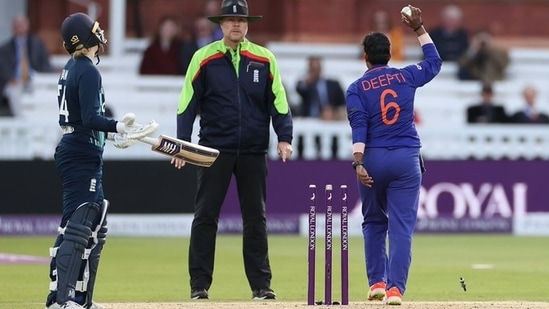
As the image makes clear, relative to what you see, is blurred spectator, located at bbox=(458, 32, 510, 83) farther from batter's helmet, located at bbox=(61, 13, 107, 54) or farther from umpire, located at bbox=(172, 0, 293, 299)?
batter's helmet, located at bbox=(61, 13, 107, 54)

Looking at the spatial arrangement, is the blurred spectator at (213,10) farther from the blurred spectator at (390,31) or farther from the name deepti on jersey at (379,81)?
the name deepti on jersey at (379,81)

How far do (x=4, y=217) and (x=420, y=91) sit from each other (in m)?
7.57

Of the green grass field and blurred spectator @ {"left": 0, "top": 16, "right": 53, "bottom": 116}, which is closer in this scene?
the green grass field

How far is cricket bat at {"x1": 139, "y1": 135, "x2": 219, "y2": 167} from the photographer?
1064cm

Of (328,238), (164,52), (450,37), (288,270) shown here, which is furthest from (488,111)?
(328,238)

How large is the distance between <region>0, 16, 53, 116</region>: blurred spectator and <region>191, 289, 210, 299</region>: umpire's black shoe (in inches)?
416

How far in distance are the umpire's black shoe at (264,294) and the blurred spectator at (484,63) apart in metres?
12.8

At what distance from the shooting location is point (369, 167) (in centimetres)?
1173

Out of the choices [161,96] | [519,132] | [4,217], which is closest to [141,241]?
[4,217]

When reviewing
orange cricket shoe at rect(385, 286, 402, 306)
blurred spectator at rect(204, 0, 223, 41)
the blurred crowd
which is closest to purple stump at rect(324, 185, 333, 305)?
orange cricket shoe at rect(385, 286, 402, 306)

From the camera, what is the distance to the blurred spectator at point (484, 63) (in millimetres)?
25047

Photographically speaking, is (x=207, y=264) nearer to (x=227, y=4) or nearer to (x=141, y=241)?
(x=227, y=4)

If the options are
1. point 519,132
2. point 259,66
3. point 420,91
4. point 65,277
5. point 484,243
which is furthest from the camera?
point 420,91

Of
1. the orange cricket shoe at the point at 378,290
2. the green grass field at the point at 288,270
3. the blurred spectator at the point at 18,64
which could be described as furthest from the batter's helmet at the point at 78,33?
the blurred spectator at the point at 18,64
